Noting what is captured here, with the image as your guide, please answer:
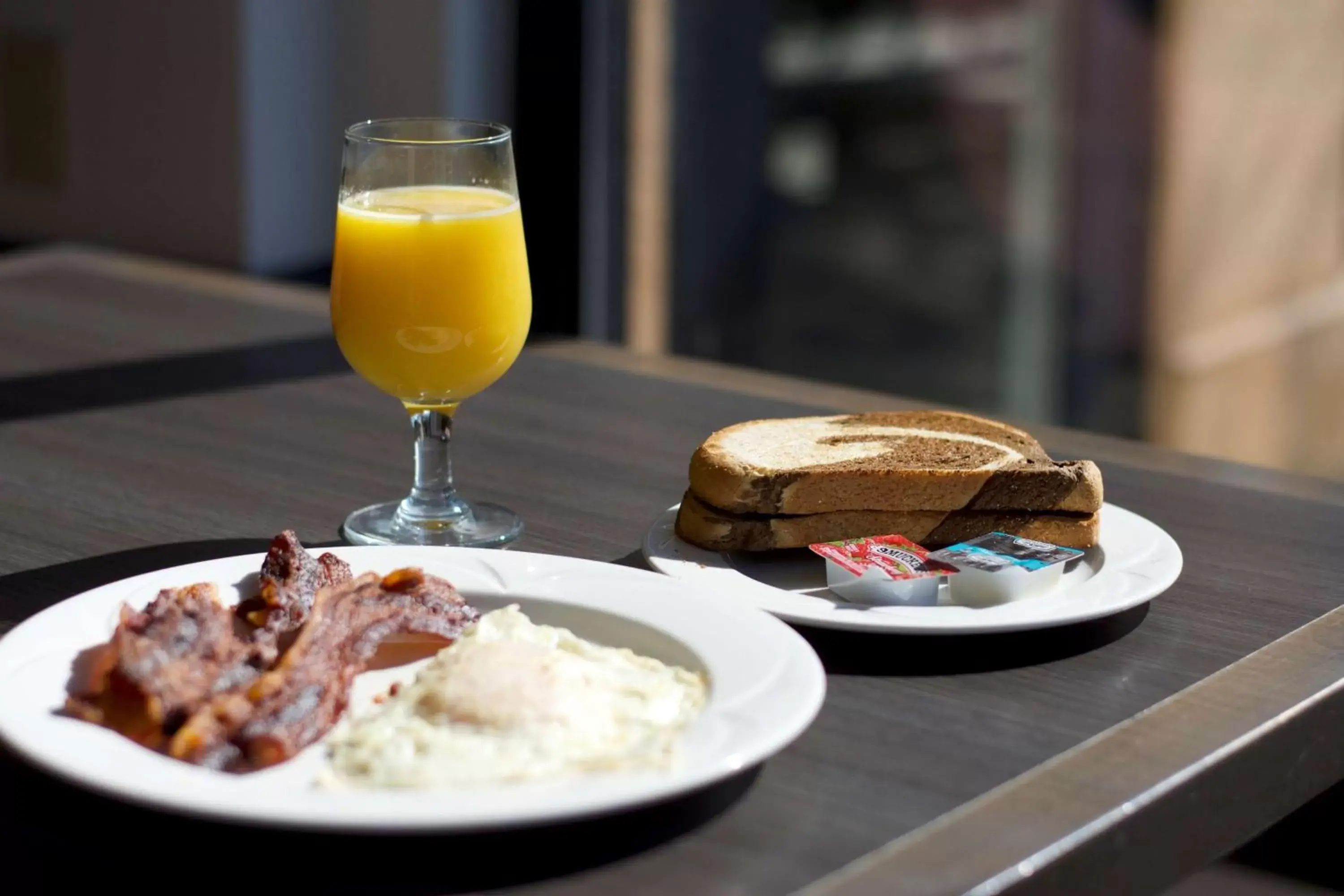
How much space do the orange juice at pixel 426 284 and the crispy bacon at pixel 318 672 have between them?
23cm

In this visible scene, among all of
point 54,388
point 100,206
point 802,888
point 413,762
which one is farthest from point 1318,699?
point 100,206

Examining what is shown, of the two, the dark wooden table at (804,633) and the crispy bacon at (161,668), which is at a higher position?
the crispy bacon at (161,668)

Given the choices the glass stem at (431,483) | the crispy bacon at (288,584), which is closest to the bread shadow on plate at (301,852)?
the crispy bacon at (288,584)

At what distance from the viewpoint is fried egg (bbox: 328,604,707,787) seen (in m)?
0.61

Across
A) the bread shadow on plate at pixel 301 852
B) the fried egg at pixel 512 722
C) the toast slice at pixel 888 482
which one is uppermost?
the toast slice at pixel 888 482

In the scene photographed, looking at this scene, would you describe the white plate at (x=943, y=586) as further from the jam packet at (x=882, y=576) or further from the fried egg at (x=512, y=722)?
Answer: the fried egg at (x=512, y=722)

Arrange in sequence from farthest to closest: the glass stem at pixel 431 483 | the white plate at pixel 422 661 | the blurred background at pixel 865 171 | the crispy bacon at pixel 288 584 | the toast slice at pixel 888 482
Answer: the blurred background at pixel 865 171
the glass stem at pixel 431 483
the toast slice at pixel 888 482
the crispy bacon at pixel 288 584
the white plate at pixel 422 661

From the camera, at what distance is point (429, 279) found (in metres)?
1.00

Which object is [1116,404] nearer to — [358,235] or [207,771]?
[358,235]

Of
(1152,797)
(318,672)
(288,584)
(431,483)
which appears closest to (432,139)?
(431,483)

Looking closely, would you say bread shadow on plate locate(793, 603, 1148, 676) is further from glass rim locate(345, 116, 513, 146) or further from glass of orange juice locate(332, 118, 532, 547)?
glass rim locate(345, 116, 513, 146)

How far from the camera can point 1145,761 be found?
2.28 ft

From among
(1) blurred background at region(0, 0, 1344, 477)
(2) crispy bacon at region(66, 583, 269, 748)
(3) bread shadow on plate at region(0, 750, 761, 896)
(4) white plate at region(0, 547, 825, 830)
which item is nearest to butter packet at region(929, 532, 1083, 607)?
(4) white plate at region(0, 547, 825, 830)

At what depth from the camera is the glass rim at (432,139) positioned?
39.2 inches
